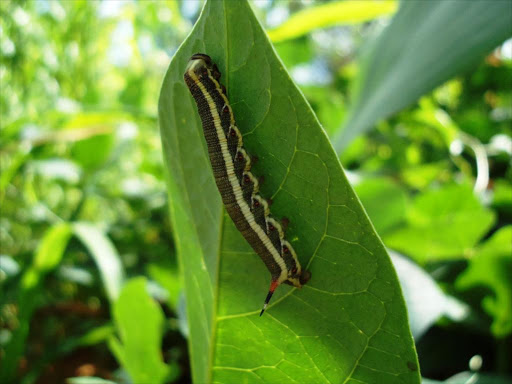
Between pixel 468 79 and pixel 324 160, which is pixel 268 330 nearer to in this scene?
pixel 324 160

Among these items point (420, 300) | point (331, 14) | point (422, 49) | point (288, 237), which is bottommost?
point (420, 300)

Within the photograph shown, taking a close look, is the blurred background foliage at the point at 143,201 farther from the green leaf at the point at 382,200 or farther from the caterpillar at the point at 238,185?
the caterpillar at the point at 238,185

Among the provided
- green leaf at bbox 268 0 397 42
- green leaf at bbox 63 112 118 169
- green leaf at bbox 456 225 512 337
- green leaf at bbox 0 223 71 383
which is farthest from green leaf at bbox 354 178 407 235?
green leaf at bbox 63 112 118 169

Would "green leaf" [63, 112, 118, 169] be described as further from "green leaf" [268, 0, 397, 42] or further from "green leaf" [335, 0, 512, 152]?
"green leaf" [335, 0, 512, 152]

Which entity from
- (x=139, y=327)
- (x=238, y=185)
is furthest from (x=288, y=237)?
(x=139, y=327)

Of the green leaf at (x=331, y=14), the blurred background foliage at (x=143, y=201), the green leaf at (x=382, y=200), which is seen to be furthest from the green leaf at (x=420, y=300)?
the green leaf at (x=331, y=14)

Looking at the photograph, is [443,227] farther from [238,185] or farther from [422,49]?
[238,185]
